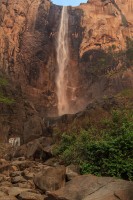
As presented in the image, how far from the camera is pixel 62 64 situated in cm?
4075

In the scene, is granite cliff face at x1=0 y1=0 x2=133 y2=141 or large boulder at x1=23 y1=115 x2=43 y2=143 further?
granite cliff face at x1=0 y1=0 x2=133 y2=141

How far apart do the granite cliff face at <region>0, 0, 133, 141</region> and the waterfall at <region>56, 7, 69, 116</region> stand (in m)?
0.59

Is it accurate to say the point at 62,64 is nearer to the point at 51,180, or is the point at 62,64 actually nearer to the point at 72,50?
the point at 72,50

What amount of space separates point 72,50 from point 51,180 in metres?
34.3

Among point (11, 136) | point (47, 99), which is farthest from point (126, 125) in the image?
point (47, 99)

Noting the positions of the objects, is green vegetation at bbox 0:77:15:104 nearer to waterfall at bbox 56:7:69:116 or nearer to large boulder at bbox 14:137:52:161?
large boulder at bbox 14:137:52:161

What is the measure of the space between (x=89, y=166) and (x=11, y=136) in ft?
58.6

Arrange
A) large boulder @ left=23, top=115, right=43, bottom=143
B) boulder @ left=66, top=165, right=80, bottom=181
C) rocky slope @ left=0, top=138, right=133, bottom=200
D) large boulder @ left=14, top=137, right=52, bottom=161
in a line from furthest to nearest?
large boulder @ left=23, top=115, right=43, bottom=143, large boulder @ left=14, top=137, right=52, bottom=161, boulder @ left=66, top=165, right=80, bottom=181, rocky slope @ left=0, top=138, right=133, bottom=200

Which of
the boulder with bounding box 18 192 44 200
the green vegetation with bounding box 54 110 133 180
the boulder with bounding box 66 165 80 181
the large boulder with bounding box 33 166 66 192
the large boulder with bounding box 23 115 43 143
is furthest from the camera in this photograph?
the large boulder with bounding box 23 115 43 143

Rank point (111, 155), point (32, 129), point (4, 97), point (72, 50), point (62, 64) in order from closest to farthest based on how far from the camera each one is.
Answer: point (111, 155) < point (32, 129) < point (4, 97) < point (62, 64) < point (72, 50)

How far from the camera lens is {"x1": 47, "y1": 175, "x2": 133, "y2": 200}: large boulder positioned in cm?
685

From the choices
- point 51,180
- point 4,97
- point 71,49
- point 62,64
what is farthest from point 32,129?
point 51,180

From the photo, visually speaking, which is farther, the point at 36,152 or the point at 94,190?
the point at 36,152

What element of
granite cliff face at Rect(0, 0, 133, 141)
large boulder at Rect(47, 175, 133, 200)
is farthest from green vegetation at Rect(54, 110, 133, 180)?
granite cliff face at Rect(0, 0, 133, 141)
